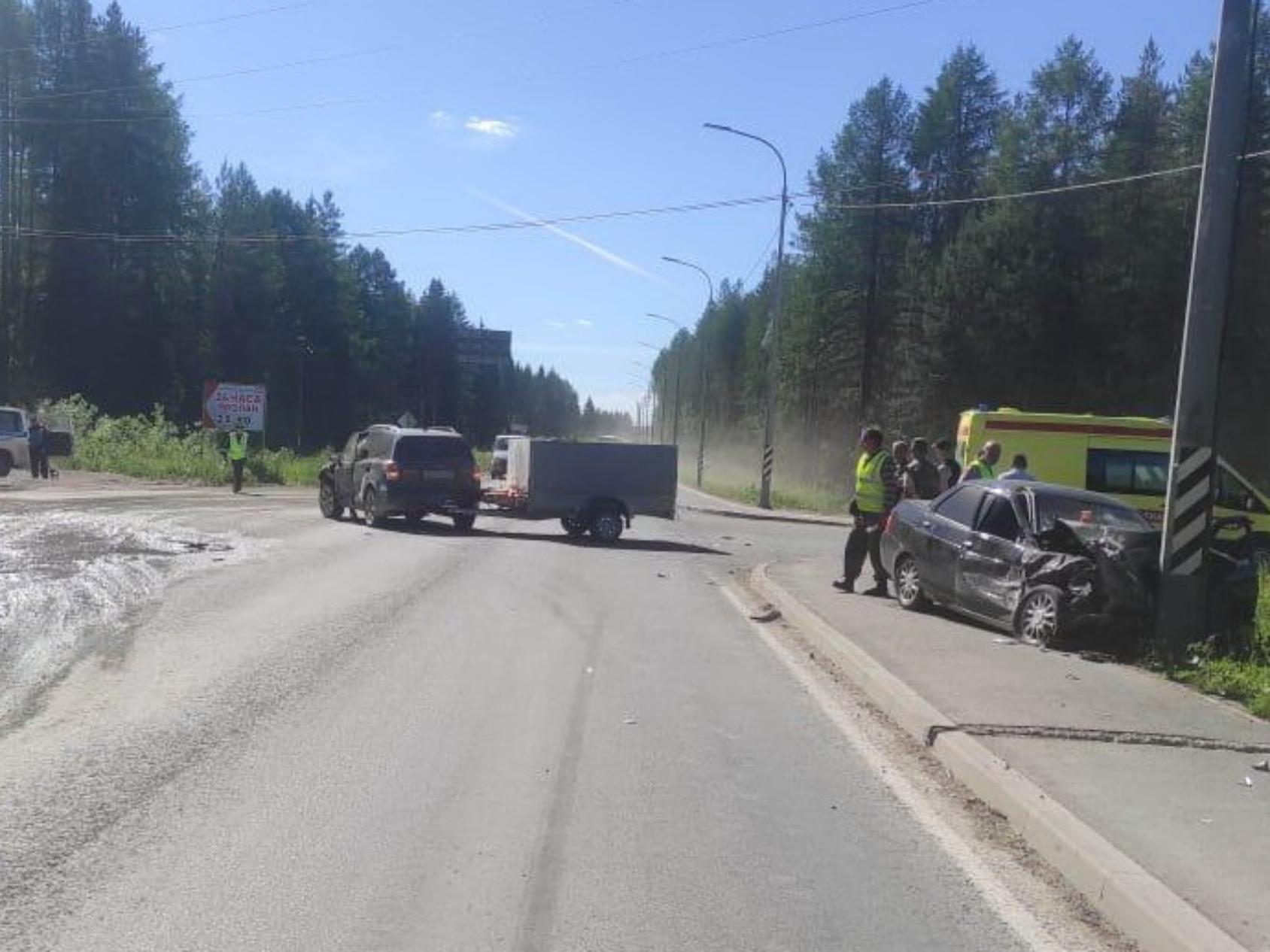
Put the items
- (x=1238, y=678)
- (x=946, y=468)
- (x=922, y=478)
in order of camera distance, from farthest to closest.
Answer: (x=946, y=468)
(x=922, y=478)
(x=1238, y=678)

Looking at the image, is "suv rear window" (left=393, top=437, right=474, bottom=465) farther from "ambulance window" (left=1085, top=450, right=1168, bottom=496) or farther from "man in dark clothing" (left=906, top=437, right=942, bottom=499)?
"ambulance window" (left=1085, top=450, right=1168, bottom=496)

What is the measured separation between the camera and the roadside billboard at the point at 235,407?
43.2 meters

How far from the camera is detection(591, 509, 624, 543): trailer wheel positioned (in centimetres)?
2300

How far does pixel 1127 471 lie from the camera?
20.8 m

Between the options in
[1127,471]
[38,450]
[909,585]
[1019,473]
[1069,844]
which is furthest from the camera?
[38,450]

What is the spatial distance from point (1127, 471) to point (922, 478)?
25.3 feet

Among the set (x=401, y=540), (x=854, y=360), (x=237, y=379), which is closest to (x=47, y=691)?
(x=401, y=540)

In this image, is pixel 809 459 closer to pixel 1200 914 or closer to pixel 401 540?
pixel 401 540

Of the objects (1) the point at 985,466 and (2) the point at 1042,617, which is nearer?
(2) the point at 1042,617

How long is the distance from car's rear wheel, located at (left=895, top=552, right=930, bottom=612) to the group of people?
27.6 inches

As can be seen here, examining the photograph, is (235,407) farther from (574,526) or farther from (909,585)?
(909,585)

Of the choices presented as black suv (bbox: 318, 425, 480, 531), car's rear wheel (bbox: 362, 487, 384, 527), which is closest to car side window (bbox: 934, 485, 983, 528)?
black suv (bbox: 318, 425, 480, 531)

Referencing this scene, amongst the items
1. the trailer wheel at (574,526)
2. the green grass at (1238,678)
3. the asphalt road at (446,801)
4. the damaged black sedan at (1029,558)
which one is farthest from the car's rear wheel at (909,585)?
the trailer wheel at (574,526)

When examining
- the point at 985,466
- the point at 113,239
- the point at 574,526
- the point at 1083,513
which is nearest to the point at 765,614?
the point at 985,466
